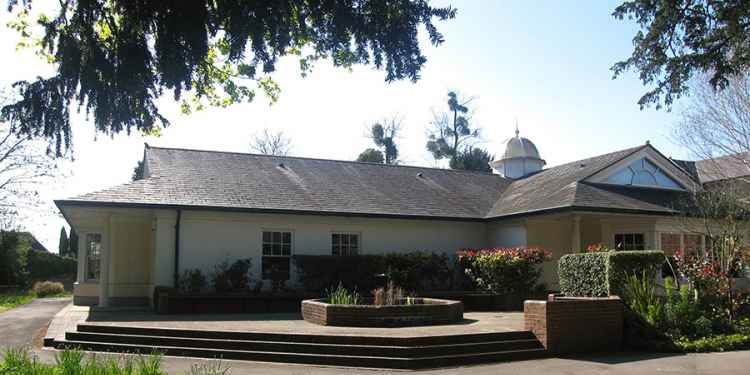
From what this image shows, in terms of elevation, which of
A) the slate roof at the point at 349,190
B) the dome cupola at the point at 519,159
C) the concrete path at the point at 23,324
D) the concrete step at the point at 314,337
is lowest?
the concrete path at the point at 23,324

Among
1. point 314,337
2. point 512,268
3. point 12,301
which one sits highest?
point 512,268

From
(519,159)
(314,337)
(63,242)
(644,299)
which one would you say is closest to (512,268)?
(644,299)

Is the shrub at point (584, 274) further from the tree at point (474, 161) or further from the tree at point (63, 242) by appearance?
the tree at point (63, 242)

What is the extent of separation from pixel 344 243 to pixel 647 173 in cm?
1061

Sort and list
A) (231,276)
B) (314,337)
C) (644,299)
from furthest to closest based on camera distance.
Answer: (231,276) → (644,299) → (314,337)

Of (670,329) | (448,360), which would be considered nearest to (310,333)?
(448,360)

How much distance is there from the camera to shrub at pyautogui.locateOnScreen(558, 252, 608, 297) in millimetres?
14000

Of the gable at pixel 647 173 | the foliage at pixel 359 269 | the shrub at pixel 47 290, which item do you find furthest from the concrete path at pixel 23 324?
the gable at pixel 647 173

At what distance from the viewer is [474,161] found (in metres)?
49.9

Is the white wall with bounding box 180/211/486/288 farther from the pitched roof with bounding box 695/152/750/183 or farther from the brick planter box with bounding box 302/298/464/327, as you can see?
the pitched roof with bounding box 695/152/750/183

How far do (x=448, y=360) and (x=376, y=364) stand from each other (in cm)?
121

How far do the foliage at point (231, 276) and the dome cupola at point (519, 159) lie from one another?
637 inches

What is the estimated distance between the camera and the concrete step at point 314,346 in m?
10.9

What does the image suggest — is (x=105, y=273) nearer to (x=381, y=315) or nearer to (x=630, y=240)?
(x=381, y=315)
